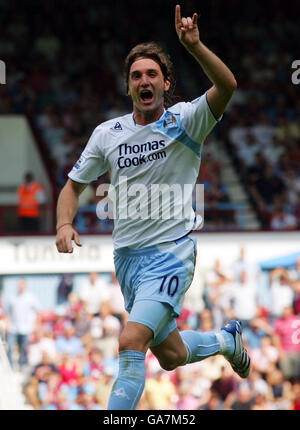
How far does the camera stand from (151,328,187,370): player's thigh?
20.7ft

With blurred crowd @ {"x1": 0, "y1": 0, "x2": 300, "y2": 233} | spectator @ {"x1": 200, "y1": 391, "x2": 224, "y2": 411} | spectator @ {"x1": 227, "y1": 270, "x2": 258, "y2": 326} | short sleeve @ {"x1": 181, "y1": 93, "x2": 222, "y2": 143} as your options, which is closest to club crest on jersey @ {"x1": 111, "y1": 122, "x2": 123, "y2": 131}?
short sleeve @ {"x1": 181, "y1": 93, "x2": 222, "y2": 143}

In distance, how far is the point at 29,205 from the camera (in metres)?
Answer: 15.4

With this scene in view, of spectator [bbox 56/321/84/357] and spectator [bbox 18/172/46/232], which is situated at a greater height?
spectator [bbox 18/172/46/232]

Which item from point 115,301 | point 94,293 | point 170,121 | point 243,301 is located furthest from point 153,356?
point 170,121

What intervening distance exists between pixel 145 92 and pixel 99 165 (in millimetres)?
645

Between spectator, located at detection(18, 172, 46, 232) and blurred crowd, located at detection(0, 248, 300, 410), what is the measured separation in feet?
4.14

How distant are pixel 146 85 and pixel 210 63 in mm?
578

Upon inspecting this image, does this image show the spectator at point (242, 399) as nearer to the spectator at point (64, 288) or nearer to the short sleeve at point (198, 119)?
the spectator at point (64, 288)

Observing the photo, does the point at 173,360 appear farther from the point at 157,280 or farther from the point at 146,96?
the point at 146,96

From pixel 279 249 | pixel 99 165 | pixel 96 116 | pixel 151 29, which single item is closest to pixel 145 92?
pixel 99 165

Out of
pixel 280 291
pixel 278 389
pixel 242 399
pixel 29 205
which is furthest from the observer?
pixel 29 205

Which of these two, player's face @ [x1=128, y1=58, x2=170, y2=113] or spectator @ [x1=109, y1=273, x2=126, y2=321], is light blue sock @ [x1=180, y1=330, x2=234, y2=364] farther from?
spectator @ [x1=109, y1=273, x2=126, y2=321]

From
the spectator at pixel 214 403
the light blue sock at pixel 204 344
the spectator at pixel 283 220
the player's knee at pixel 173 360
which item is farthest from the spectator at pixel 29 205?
the player's knee at pixel 173 360
